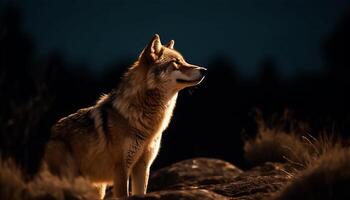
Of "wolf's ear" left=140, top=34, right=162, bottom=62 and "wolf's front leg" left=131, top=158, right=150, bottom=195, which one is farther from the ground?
"wolf's ear" left=140, top=34, right=162, bottom=62

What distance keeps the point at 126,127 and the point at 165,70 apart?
3.22ft

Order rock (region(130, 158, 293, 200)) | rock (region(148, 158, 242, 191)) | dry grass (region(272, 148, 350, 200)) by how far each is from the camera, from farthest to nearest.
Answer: rock (region(148, 158, 242, 191)) < rock (region(130, 158, 293, 200)) < dry grass (region(272, 148, 350, 200))

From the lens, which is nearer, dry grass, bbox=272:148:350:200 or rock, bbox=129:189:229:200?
dry grass, bbox=272:148:350:200

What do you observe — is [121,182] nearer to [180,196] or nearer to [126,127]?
[126,127]

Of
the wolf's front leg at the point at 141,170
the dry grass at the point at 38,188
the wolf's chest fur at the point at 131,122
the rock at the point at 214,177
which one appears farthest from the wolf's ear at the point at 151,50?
the dry grass at the point at 38,188

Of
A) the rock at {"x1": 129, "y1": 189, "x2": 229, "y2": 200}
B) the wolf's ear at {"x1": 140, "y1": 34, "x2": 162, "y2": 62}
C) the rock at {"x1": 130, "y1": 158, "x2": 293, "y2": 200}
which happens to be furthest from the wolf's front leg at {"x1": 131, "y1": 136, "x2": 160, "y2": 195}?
the rock at {"x1": 129, "y1": 189, "x2": 229, "y2": 200}

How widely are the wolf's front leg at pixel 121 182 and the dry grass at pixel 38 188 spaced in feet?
3.83

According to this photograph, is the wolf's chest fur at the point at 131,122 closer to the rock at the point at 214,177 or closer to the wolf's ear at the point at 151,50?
the wolf's ear at the point at 151,50

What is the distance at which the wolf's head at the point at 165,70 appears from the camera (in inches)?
291

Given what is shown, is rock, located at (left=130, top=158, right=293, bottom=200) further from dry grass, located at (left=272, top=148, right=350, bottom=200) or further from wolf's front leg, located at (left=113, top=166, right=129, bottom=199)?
dry grass, located at (left=272, top=148, right=350, bottom=200)

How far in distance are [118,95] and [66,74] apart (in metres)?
14.9

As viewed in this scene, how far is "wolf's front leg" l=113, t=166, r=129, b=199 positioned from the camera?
7062 mm

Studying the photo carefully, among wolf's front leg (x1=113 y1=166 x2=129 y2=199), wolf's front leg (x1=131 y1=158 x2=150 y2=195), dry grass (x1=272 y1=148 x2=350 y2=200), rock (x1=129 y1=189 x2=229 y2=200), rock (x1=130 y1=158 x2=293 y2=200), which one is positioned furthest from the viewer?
wolf's front leg (x1=131 y1=158 x2=150 y2=195)

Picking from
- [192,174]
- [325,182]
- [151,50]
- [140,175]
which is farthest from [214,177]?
[325,182]
